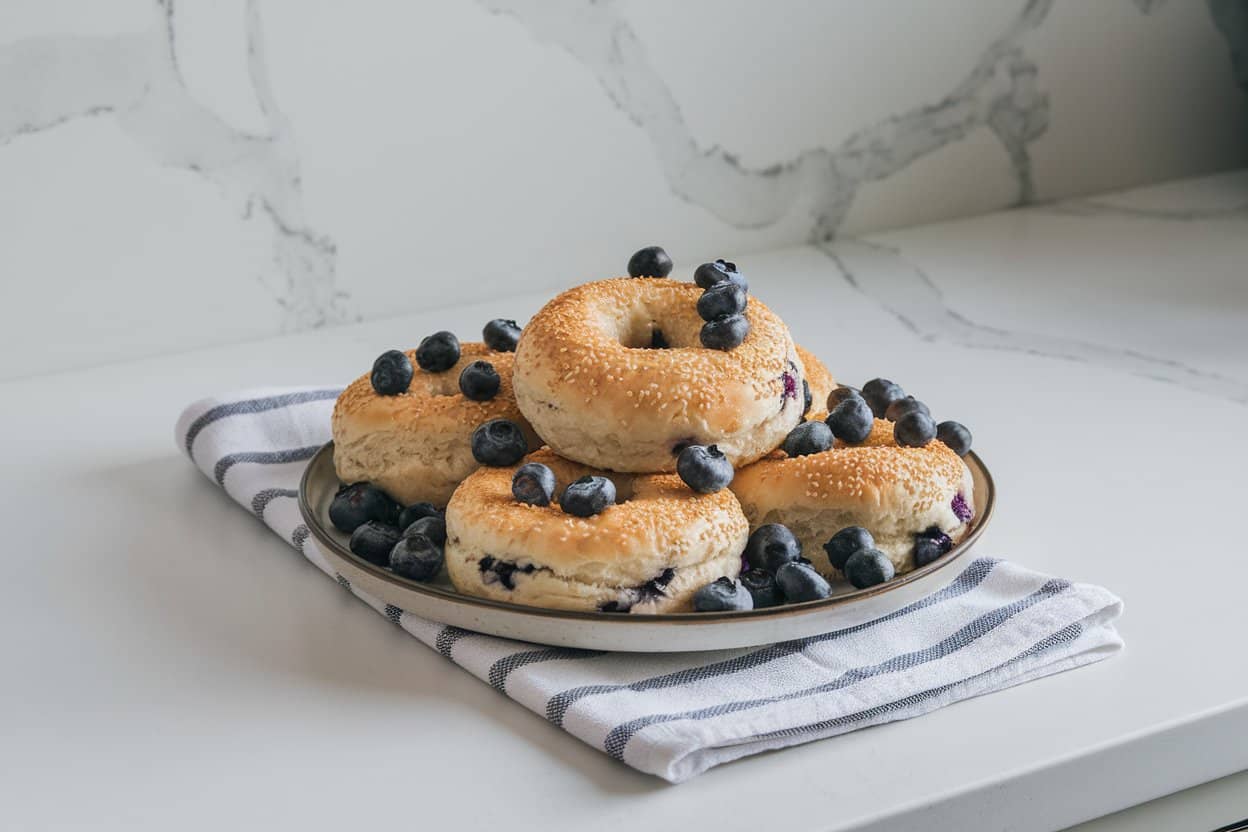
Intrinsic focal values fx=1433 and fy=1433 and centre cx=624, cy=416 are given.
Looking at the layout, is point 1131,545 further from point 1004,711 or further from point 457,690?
point 457,690

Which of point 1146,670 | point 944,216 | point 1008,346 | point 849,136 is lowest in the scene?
point 1146,670

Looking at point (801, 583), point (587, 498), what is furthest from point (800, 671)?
point (587, 498)

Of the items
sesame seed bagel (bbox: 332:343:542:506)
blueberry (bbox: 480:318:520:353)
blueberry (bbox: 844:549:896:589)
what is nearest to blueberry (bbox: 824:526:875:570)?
blueberry (bbox: 844:549:896:589)

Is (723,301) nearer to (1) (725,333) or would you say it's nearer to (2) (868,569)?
(1) (725,333)

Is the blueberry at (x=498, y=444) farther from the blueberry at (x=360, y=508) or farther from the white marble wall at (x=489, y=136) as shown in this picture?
the white marble wall at (x=489, y=136)

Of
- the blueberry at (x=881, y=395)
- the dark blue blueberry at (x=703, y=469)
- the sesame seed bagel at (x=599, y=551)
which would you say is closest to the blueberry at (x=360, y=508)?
the sesame seed bagel at (x=599, y=551)

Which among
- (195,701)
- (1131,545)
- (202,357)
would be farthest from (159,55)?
(1131,545)
